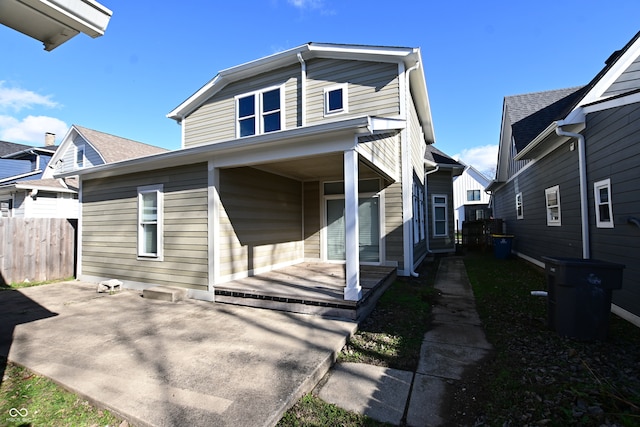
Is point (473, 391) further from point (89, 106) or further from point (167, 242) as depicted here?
point (89, 106)

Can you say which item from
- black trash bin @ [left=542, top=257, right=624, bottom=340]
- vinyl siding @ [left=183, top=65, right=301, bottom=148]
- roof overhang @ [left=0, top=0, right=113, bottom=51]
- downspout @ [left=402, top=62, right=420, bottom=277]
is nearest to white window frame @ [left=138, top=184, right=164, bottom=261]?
vinyl siding @ [left=183, top=65, right=301, bottom=148]

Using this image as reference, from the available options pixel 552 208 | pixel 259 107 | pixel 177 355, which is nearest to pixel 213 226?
pixel 177 355

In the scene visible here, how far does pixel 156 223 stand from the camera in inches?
250

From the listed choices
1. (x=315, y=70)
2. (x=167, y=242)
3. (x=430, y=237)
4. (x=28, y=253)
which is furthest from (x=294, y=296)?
(x=430, y=237)

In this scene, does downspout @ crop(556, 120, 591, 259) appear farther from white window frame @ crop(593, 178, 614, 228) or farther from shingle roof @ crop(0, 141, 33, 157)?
shingle roof @ crop(0, 141, 33, 157)

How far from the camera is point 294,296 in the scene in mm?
4730

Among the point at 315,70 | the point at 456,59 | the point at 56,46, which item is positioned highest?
the point at 456,59

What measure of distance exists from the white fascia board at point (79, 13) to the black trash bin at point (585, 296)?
16.8 feet

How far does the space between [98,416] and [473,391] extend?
310cm

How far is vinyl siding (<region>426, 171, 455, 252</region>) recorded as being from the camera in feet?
38.9

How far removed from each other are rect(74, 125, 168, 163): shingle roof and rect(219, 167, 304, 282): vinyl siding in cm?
1026

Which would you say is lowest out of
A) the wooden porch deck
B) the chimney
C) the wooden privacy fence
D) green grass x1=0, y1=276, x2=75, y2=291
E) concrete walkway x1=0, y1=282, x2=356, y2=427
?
concrete walkway x1=0, y1=282, x2=356, y2=427

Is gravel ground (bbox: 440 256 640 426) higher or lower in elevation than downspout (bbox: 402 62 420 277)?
lower

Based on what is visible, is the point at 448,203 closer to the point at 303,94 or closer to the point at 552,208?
the point at 552,208
